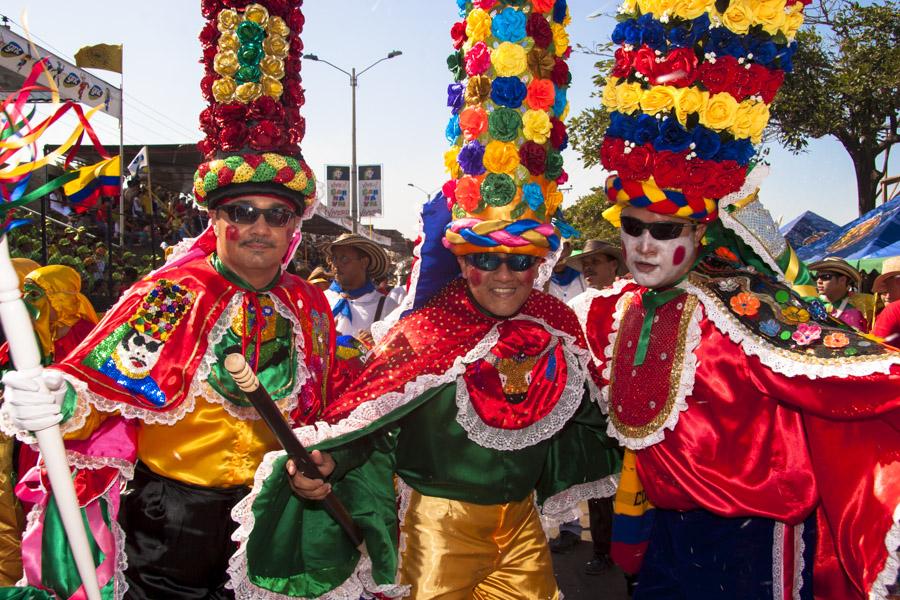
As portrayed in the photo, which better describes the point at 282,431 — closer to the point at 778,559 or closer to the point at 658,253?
the point at 658,253

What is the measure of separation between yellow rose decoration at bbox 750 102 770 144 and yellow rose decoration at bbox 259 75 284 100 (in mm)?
2008

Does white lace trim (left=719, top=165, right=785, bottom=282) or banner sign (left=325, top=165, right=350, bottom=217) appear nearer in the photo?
white lace trim (left=719, top=165, right=785, bottom=282)

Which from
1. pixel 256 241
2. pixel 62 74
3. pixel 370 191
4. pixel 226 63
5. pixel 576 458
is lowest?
pixel 576 458

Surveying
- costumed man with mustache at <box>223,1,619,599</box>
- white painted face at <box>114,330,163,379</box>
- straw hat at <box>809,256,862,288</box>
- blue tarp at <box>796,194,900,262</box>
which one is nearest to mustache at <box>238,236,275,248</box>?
white painted face at <box>114,330,163,379</box>

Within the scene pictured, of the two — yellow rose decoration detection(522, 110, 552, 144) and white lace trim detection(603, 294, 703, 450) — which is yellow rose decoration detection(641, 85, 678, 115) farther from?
white lace trim detection(603, 294, 703, 450)

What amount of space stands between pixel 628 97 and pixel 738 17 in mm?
497

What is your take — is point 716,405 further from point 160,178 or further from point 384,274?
point 160,178

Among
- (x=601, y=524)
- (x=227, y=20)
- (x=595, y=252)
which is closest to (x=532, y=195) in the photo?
(x=227, y=20)

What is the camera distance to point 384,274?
310 inches

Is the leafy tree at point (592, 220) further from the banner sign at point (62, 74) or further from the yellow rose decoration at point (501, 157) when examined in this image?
the yellow rose decoration at point (501, 157)

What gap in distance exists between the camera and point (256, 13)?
333cm

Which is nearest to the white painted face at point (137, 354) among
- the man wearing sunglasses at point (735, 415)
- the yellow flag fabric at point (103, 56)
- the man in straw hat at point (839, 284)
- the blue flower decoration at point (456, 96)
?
the blue flower decoration at point (456, 96)

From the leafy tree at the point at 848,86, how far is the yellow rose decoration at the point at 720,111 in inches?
372

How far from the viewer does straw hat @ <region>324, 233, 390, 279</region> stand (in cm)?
702
